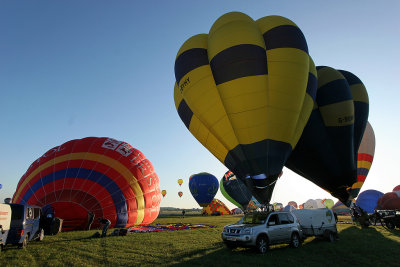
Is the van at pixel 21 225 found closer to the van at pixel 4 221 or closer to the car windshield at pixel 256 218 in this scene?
the van at pixel 4 221

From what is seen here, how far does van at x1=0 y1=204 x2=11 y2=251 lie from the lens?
738 centimetres

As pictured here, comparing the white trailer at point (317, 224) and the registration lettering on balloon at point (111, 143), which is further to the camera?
the registration lettering on balloon at point (111, 143)

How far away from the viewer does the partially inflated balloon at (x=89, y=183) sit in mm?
13250

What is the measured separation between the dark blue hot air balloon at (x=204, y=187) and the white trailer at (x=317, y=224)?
34316 mm

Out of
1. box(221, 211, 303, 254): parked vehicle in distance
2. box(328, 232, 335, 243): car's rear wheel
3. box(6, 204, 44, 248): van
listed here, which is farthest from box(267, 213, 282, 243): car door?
box(6, 204, 44, 248): van

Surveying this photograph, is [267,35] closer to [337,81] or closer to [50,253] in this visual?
[337,81]

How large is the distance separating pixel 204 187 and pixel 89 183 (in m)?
33.2

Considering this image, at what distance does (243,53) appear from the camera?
10227mm

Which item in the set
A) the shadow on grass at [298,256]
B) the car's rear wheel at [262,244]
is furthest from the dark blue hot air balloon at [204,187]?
the car's rear wheel at [262,244]

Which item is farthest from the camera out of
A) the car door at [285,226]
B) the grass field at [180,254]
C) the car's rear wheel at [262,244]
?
the car door at [285,226]

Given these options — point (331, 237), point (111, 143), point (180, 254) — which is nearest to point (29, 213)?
point (180, 254)

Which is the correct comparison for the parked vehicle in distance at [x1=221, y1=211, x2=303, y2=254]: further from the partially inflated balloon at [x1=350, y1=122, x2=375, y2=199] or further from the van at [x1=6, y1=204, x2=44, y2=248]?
the partially inflated balloon at [x1=350, y1=122, x2=375, y2=199]

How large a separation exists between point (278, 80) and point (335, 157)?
8468mm

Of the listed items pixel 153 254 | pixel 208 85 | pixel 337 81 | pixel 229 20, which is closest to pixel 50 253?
pixel 153 254
